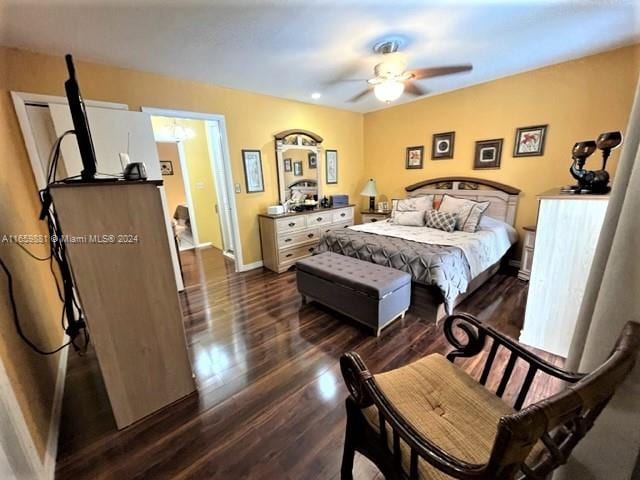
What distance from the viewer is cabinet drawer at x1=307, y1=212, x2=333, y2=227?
419 cm

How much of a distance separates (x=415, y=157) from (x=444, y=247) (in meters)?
2.39

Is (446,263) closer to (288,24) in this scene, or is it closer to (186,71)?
(288,24)

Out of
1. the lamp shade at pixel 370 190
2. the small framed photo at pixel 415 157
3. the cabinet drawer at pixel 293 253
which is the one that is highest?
the small framed photo at pixel 415 157

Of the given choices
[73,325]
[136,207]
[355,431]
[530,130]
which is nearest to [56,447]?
[73,325]

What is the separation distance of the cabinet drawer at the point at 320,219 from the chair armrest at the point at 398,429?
3308 mm

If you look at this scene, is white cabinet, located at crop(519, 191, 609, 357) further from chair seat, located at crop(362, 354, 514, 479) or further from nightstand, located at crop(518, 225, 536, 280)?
nightstand, located at crop(518, 225, 536, 280)

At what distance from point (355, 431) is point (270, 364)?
1060mm

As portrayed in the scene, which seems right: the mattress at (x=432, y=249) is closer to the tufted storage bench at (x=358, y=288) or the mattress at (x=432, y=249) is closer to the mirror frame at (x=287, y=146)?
the tufted storage bench at (x=358, y=288)

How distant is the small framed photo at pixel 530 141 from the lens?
326 centimetres

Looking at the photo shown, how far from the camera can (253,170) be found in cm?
389

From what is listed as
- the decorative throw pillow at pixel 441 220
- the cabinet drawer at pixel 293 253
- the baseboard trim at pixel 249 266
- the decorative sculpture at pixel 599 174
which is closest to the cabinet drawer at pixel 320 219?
the cabinet drawer at pixel 293 253

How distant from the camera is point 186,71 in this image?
2.87 m

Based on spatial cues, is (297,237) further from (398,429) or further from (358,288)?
(398,429)

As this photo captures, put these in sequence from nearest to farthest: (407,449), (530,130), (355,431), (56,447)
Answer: (407,449) → (355,431) → (56,447) → (530,130)
